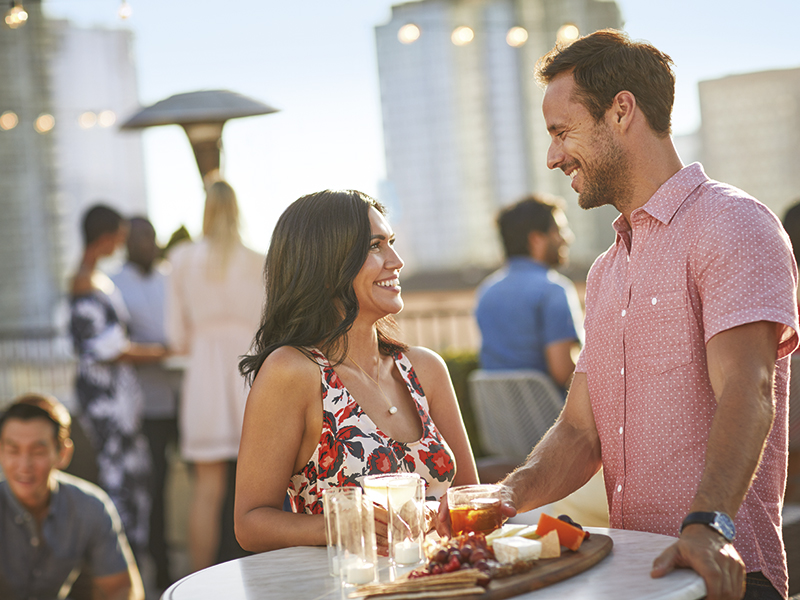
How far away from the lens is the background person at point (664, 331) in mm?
1666

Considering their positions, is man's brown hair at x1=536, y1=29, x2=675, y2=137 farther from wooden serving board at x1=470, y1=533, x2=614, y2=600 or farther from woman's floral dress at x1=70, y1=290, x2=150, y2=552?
woman's floral dress at x1=70, y1=290, x2=150, y2=552

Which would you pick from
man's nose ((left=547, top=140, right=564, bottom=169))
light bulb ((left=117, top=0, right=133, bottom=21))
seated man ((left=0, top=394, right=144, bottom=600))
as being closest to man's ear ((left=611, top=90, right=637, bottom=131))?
man's nose ((left=547, top=140, right=564, bottom=169))

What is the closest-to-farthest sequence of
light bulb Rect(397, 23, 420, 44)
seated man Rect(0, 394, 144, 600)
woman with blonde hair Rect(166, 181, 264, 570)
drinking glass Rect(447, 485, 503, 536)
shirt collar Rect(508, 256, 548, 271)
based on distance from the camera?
1. drinking glass Rect(447, 485, 503, 536)
2. seated man Rect(0, 394, 144, 600)
3. shirt collar Rect(508, 256, 548, 271)
4. woman with blonde hair Rect(166, 181, 264, 570)
5. light bulb Rect(397, 23, 420, 44)

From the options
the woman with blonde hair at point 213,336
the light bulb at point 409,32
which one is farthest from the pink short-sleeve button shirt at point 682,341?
the light bulb at point 409,32

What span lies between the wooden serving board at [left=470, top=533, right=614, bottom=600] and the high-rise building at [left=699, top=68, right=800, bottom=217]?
20.2 ft

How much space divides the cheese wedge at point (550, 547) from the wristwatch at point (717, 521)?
0.70 ft

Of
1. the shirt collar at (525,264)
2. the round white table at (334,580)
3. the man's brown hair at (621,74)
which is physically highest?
the man's brown hair at (621,74)

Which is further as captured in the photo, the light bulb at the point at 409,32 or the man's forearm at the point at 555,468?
the light bulb at the point at 409,32

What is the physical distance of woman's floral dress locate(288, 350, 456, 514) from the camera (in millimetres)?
2037

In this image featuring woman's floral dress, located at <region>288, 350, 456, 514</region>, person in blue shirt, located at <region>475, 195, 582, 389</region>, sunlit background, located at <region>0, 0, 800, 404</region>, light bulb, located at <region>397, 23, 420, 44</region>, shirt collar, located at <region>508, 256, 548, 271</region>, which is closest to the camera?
woman's floral dress, located at <region>288, 350, 456, 514</region>

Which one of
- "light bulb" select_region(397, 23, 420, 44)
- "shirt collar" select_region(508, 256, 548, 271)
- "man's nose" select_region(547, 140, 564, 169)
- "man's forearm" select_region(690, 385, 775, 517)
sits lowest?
"man's forearm" select_region(690, 385, 775, 517)

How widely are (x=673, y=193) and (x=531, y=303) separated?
2430mm

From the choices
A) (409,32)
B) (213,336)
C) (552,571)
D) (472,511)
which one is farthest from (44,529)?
(409,32)

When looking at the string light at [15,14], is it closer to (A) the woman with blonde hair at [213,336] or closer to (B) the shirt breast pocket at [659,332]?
(A) the woman with blonde hair at [213,336]
